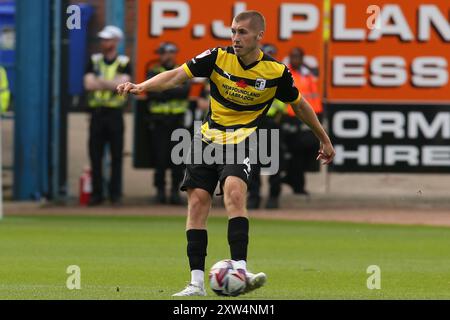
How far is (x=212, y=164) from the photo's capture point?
415 inches

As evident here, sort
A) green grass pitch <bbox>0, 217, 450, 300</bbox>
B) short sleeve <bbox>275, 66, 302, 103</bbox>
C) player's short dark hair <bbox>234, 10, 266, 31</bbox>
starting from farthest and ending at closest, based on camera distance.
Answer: green grass pitch <bbox>0, 217, 450, 300</bbox> → short sleeve <bbox>275, 66, 302, 103</bbox> → player's short dark hair <bbox>234, 10, 266, 31</bbox>

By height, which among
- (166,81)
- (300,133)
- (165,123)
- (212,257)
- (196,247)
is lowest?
(212,257)

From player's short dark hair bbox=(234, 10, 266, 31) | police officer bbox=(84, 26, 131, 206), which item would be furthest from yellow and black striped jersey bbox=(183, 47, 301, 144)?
police officer bbox=(84, 26, 131, 206)

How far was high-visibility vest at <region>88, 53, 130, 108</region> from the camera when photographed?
21.1 metres

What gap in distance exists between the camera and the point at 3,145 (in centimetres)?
2566

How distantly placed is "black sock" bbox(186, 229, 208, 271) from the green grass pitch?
27 centimetres

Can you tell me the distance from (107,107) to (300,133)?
302 centimetres

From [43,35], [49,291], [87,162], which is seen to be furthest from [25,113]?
[49,291]

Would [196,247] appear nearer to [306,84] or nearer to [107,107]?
[107,107]

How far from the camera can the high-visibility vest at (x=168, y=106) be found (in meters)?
21.4

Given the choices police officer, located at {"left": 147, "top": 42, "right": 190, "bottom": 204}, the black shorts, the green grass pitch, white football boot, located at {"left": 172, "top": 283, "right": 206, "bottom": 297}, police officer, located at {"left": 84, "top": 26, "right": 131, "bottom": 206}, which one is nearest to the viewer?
white football boot, located at {"left": 172, "top": 283, "right": 206, "bottom": 297}

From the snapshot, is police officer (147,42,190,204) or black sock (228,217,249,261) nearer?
black sock (228,217,249,261)

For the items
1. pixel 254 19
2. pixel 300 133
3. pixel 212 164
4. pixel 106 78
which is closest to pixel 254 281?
pixel 212 164

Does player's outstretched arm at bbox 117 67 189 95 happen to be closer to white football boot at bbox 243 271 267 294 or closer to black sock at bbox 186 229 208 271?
black sock at bbox 186 229 208 271
